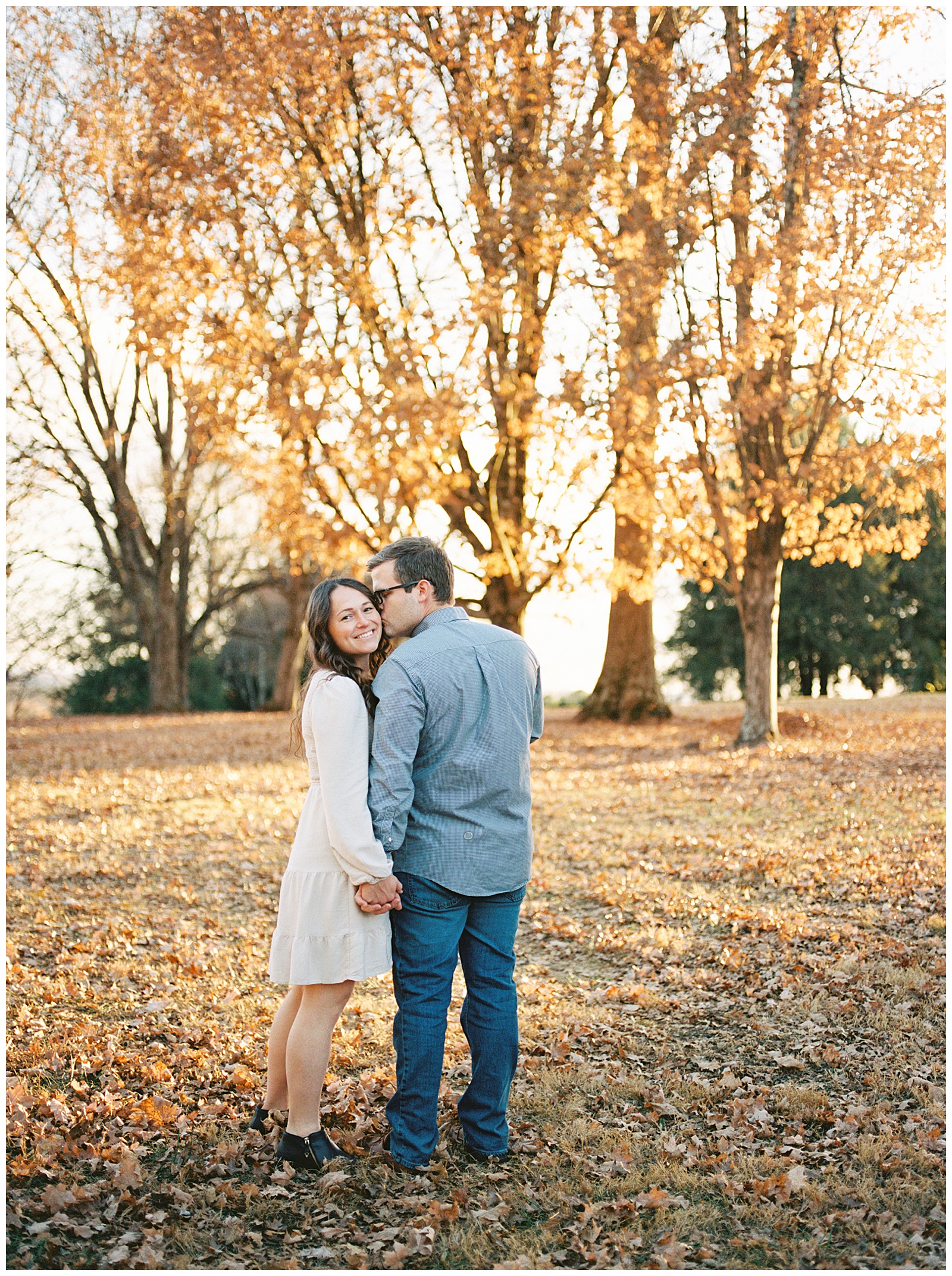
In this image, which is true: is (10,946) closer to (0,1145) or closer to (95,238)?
(0,1145)

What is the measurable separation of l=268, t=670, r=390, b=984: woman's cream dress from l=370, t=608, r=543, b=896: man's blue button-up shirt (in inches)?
2.9

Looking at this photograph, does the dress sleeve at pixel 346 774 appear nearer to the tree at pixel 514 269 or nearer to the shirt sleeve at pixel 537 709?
the shirt sleeve at pixel 537 709

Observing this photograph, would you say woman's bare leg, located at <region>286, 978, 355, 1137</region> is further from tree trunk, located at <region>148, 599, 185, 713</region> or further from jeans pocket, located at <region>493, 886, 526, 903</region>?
tree trunk, located at <region>148, 599, 185, 713</region>

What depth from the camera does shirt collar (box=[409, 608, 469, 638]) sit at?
3.65 metres

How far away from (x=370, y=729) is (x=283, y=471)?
29.8ft

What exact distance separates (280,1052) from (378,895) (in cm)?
89

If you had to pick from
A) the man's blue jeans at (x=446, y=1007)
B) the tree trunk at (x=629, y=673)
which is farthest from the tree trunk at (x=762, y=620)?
the man's blue jeans at (x=446, y=1007)

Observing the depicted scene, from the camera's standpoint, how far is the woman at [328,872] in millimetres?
3408

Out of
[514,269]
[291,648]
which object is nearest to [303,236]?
[514,269]

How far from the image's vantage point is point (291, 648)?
24.6 meters

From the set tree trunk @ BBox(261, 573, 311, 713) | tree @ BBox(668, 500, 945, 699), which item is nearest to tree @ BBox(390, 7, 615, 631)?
tree trunk @ BBox(261, 573, 311, 713)

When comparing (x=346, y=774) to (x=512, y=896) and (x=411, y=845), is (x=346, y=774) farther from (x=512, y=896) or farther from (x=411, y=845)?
(x=512, y=896)

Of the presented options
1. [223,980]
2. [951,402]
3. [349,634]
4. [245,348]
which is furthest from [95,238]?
[349,634]

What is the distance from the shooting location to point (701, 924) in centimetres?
672
